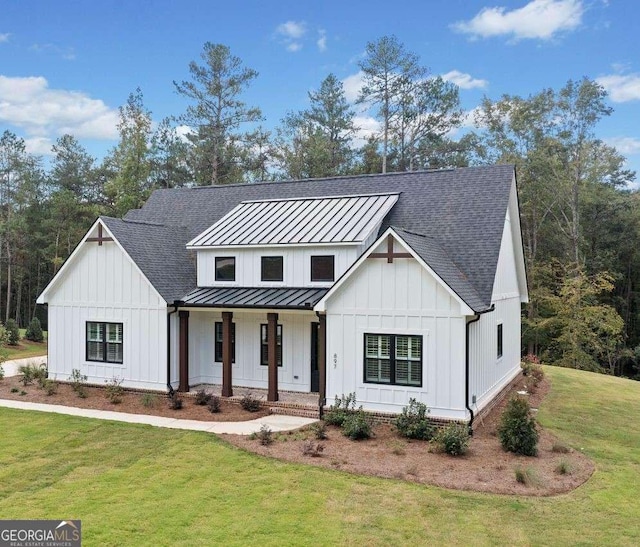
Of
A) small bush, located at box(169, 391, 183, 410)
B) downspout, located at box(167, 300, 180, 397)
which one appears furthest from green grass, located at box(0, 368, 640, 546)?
downspout, located at box(167, 300, 180, 397)

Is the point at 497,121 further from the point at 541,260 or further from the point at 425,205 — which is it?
the point at 425,205

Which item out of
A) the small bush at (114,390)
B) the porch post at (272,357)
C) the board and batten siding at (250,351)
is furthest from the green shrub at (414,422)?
the small bush at (114,390)

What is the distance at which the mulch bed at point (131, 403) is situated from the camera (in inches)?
556

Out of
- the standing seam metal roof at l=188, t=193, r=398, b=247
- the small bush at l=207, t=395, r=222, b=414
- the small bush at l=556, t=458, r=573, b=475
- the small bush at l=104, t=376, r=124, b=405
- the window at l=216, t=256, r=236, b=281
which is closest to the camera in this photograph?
the small bush at l=556, t=458, r=573, b=475

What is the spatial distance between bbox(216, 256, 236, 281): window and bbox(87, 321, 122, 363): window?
3.54 metres

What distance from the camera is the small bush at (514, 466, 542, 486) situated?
948 centimetres

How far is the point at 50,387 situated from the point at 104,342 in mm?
2085

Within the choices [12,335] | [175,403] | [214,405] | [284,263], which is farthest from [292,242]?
[12,335]

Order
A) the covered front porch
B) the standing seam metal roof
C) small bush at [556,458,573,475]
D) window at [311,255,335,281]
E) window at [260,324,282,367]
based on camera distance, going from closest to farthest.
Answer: small bush at [556,458,573,475]
the covered front porch
window at [311,255,335,281]
the standing seam metal roof
window at [260,324,282,367]

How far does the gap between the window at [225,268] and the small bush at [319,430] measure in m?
6.10

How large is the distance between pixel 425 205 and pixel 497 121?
22960mm

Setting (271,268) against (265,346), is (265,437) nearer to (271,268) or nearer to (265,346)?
(265,346)

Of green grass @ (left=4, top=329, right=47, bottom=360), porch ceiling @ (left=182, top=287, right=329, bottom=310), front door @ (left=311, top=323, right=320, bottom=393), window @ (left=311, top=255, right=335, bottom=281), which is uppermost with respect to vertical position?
window @ (left=311, top=255, right=335, bottom=281)

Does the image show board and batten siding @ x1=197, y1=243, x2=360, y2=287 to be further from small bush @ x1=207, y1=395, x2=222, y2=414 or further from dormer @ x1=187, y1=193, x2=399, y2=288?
small bush @ x1=207, y1=395, x2=222, y2=414
